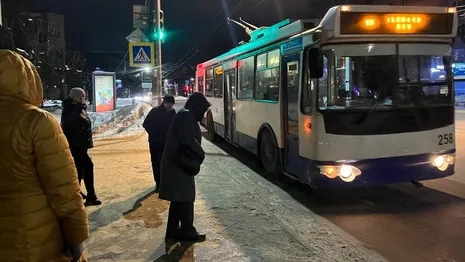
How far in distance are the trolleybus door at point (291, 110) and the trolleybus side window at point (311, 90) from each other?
268 millimetres

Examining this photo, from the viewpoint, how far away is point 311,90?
6312mm

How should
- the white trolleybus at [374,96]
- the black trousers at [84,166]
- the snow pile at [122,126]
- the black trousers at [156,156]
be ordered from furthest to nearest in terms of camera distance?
the snow pile at [122,126] < the black trousers at [156,156] < the black trousers at [84,166] < the white trolleybus at [374,96]

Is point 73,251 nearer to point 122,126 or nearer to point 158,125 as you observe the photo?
point 158,125

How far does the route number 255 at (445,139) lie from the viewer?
648cm

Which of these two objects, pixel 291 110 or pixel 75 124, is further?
pixel 291 110

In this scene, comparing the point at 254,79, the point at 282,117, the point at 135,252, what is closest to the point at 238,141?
the point at 254,79

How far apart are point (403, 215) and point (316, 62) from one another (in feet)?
8.29

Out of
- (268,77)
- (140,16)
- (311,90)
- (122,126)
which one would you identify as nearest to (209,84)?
(140,16)

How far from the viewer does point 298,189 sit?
762 centimetres

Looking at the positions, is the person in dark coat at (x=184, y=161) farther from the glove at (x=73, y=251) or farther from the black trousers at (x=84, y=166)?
the glove at (x=73, y=251)

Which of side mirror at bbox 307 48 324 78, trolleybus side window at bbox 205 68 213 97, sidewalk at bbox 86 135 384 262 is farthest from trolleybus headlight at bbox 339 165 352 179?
trolleybus side window at bbox 205 68 213 97

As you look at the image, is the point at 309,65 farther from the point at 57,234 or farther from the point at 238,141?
the point at 238,141

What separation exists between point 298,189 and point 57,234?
582 cm

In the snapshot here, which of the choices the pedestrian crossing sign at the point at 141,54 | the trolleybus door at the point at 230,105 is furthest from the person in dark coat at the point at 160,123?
the pedestrian crossing sign at the point at 141,54
